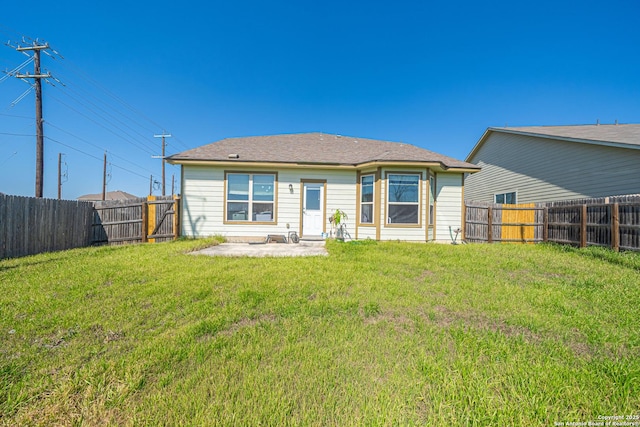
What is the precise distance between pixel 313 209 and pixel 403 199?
3.38 metres

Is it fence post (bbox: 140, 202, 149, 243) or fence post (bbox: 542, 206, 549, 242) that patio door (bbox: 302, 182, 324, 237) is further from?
fence post (bbox: 542, 206, 549, 242)

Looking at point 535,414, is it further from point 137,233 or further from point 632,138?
point 632,138

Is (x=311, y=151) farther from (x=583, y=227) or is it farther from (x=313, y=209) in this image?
(x=583, y=227)

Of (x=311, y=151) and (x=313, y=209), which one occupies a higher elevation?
(x=311, y=151)

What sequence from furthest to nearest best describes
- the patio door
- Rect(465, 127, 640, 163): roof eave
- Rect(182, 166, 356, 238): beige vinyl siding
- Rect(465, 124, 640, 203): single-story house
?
the patio door
Rect(182, 166, 356, 238): beige vinyl siding
Rect(465, 124, 640, 203): single-story house
Rect(465, 127, 640, 163): roof eave

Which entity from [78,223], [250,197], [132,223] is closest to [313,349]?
[250,197]

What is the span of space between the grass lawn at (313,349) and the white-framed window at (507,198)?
949cm

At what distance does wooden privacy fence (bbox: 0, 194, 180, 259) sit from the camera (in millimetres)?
6480

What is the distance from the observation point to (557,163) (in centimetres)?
1052

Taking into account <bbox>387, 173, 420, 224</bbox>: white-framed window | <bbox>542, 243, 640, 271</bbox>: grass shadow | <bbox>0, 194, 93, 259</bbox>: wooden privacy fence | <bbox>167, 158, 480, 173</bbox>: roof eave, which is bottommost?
<bbox>542, 243, 640, 271</bbox>: grass shadow

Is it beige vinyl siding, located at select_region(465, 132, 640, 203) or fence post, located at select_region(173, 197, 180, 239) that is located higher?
beige vinyl siding, located at select_region(465, 132, 640, 203)

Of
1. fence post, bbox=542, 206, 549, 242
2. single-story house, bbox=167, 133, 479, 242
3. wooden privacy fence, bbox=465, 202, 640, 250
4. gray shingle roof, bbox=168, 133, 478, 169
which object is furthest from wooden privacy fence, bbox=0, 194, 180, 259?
fence post, bbox=542, 206, 549, 242

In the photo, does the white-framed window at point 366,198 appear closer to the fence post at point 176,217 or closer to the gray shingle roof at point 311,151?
the gray shingle roof at point 311,151

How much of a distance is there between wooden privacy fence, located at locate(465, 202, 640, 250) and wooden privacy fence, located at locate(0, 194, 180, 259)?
11982 millimetres
